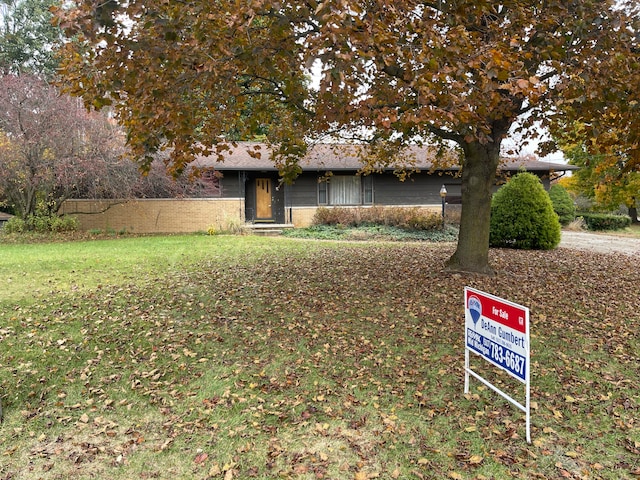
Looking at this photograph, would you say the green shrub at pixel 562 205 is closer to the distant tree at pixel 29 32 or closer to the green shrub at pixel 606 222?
the green shrub at pixel 606 222

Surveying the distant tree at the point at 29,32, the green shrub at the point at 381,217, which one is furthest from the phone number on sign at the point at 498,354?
the distant tree at the point at 29,32

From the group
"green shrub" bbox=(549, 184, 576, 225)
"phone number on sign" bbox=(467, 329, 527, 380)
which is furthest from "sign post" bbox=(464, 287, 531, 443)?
"green shrub" bbox=(549, 184, 576, 225)

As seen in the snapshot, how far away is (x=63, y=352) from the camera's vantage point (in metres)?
5.36

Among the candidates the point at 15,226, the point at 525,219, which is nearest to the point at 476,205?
the point at 525,219

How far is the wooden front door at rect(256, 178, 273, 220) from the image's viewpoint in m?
21.7

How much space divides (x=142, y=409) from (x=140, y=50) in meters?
3.71

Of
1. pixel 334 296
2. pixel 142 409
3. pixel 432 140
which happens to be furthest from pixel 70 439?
pixel 432 140

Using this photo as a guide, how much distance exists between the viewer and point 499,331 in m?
3.56

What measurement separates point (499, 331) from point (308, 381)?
1976mm

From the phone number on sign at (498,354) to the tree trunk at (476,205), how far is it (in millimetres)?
4303

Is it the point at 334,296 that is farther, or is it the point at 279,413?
the point at 334,296

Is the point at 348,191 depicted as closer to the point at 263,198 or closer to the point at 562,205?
the point at 263,198

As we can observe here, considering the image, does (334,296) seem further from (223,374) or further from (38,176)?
(38,176)

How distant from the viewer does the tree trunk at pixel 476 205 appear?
7.81 m
